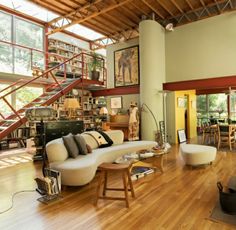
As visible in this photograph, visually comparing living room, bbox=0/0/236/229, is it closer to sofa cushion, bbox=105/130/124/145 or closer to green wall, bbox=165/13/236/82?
green wall, bbox=165/13/236/82

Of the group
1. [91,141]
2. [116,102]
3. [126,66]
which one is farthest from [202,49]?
[91,141]

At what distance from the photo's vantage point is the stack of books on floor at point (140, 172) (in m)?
3.90

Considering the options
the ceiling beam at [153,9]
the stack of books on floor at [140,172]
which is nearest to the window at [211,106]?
the ceiling beam at [153,9]

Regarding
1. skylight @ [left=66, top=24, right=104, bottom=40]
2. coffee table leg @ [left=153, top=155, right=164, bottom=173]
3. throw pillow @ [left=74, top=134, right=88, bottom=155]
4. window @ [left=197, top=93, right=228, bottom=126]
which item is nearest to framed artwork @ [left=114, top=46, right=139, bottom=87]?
skylight @ [left=66, top=24, right=104, bottom=40]

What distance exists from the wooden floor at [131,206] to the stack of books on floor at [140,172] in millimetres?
119

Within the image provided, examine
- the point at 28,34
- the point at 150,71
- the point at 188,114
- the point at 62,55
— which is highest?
the point at 28,34

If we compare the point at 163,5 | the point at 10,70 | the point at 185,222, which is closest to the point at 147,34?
the point at 163,5

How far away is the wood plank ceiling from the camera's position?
6605 mm

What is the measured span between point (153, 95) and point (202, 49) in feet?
7.33

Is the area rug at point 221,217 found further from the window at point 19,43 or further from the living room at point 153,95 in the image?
the window at point 19,43

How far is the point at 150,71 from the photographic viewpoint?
23.8 ft

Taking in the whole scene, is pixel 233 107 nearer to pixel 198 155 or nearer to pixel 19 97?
pixel 198 155

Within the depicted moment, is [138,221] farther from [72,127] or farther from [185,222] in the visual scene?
[72,127]

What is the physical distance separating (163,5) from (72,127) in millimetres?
4864
